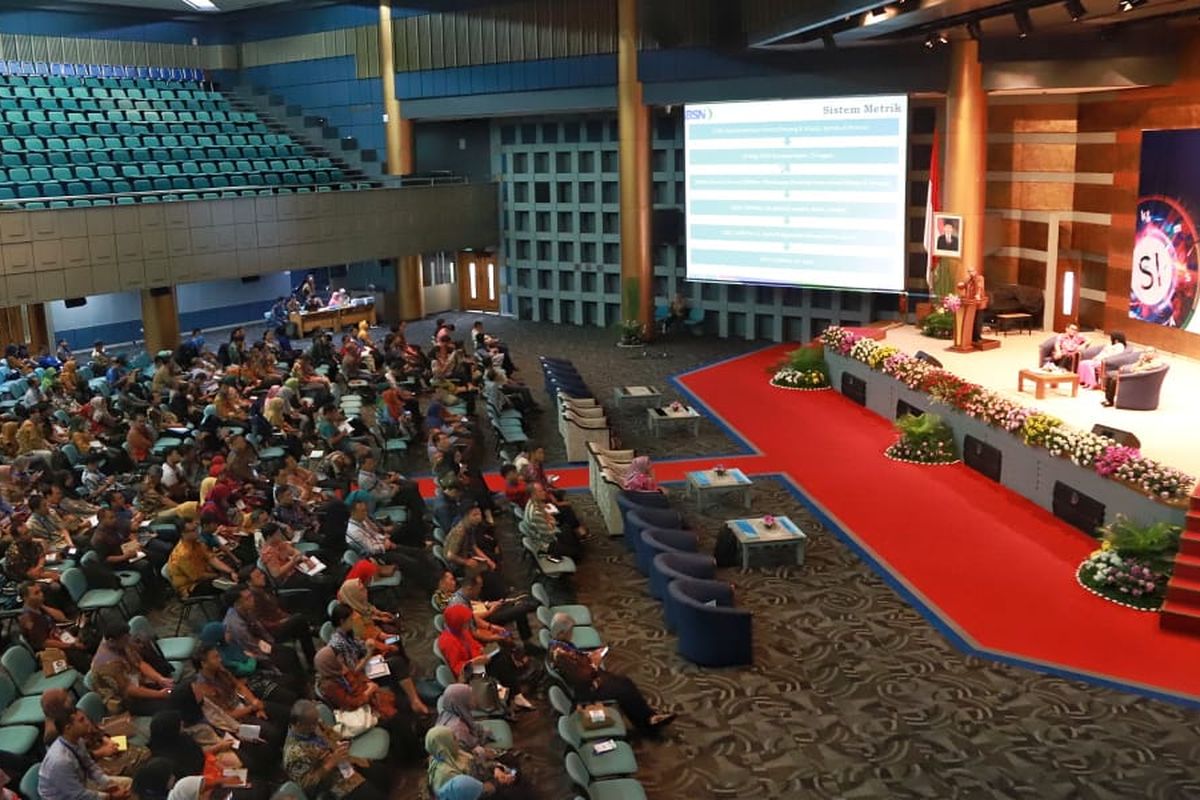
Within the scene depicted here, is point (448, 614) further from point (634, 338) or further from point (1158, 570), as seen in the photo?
point (634, 338)

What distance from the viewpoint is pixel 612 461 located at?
530 inches

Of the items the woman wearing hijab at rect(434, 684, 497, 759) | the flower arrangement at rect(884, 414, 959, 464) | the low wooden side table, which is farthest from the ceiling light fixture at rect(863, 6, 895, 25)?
the woman wearing hijab at rect(434, 684, 497, 759)

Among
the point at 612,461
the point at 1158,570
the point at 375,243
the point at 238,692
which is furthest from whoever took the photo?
the point at 375,243

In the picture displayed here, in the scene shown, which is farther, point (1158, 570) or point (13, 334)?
point (13, 334)

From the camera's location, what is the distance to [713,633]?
9266 millimetres

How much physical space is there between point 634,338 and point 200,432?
11.6 m

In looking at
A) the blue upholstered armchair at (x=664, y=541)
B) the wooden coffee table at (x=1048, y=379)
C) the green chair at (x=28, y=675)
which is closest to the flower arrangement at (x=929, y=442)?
the wooden coffee table at (x=1048, y=379)

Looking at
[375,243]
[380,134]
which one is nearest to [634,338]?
[375,243]

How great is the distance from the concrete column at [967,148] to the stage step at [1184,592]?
929 cm

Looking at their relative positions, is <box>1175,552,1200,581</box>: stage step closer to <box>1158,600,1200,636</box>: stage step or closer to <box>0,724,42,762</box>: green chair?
<box>1158,600,1200,636</box>: stage step

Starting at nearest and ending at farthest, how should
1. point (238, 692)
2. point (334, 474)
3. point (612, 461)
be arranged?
point (238, 692) < point (334, 474) < point (612, 461)

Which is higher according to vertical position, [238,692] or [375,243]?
[375,243]

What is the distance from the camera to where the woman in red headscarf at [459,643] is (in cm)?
809

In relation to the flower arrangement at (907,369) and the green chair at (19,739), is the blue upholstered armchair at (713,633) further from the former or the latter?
the flower arrangement at (907,369)
